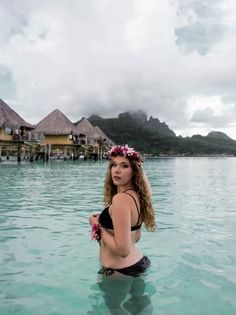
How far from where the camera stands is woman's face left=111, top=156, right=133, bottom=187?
393 cm

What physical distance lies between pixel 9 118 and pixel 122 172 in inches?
1850

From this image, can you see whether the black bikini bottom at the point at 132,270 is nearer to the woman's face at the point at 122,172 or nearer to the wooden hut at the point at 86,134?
the woman's face at the point at 122,172

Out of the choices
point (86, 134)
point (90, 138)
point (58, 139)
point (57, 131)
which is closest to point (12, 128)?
point (57, 131)

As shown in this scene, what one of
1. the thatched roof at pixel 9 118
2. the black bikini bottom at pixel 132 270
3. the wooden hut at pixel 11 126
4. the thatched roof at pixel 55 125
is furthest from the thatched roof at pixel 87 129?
the black bikini bottom at pixel 132 270

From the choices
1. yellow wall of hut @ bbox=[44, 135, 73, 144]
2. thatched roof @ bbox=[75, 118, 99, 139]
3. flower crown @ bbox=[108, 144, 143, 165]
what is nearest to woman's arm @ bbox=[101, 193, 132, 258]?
flower crown @ bbox=[108, 144, 143, 165]

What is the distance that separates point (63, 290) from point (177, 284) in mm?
1500

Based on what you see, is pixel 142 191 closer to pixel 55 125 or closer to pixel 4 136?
pixel 4 136

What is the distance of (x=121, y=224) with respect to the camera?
3.55 meters

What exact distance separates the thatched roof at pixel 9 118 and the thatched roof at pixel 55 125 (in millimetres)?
11543

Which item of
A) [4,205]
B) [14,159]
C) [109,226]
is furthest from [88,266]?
[14,159]

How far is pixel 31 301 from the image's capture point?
4602mm

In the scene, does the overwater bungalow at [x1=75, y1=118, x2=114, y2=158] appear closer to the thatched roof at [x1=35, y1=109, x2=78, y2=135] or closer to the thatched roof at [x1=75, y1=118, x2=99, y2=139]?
the thatched roof at [x1=75, y1=118, x2=99, y2=139]

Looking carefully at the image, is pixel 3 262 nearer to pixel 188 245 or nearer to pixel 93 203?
pixel 188 245

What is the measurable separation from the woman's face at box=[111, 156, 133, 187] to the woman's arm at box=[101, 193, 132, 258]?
26cm
